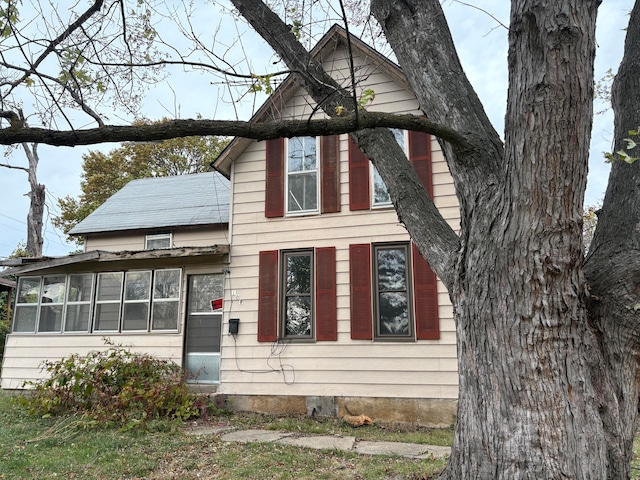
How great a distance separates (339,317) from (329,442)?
2266 mm

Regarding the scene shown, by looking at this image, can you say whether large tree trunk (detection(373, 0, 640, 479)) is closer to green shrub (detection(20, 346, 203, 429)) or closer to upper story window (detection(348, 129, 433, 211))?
upper story window (detection(348, 129, 433, 211))

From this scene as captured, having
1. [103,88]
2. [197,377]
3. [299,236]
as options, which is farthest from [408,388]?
[103,88]

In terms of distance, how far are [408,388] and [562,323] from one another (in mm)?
5116

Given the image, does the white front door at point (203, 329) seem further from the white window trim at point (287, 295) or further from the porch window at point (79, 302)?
the porch window at point (79, 302)

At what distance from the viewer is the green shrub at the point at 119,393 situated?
23.3ft

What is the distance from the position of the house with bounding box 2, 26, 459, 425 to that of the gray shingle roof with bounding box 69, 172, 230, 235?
53.0 inches

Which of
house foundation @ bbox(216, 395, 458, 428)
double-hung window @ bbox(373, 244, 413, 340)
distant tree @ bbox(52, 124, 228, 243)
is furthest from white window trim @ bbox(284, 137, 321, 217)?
distant tree @ bbox(52, 124, 228, 243)

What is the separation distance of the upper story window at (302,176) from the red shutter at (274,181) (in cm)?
13

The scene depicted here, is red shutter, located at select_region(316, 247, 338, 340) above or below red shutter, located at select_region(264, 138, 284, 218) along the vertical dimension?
below

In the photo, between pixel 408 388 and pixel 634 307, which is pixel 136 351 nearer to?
pixel 408 388

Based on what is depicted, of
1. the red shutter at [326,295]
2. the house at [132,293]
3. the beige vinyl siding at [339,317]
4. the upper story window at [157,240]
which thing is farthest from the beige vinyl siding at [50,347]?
the red shutter at [326,295]

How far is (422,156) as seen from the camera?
797 cm

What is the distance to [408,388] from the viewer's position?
24.2ft

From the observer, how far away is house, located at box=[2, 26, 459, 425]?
7488 mm
